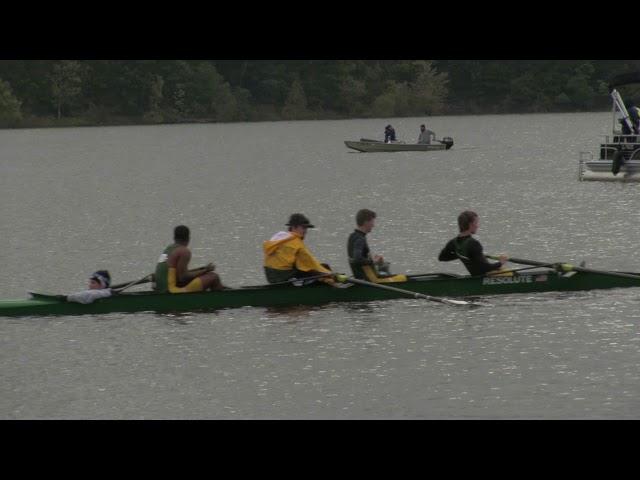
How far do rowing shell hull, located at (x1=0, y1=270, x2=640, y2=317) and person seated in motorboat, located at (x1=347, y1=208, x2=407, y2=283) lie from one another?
0.22m

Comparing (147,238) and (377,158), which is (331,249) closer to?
(147,238)

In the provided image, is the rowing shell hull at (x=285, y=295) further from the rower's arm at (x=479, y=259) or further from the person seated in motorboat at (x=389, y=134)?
the person seated in motorboat at (x=389, y=134)

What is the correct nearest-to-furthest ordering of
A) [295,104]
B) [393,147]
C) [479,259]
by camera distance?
[479,259], [393,147], [295,104]

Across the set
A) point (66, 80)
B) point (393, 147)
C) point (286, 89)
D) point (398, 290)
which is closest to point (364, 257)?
point (398, 290)

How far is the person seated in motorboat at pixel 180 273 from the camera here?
24.2 metres

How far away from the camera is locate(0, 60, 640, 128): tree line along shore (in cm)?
16025

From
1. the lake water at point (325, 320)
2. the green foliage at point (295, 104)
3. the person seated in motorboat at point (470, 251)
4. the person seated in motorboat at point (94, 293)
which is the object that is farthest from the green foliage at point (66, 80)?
the person seated in motorboat at point (470, 251)

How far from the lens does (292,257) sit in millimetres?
24594

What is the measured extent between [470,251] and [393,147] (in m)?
64.2

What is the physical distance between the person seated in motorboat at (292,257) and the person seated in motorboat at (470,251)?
222 cm

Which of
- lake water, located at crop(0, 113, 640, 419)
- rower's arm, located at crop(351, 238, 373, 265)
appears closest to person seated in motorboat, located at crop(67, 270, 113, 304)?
lake water, located at crop(0, 113, 640, 419)

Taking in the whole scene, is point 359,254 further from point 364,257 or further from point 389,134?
point 389,134

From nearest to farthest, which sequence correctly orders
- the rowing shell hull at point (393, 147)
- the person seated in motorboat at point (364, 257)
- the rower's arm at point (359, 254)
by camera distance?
the person seated in motorboat at point (364, 257)
the rower's arm at point (359, 254)
the rowing shell hull at point (393, 147)
